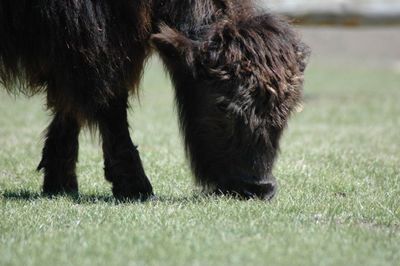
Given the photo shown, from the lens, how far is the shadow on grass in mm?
5789

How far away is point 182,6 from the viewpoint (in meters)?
5.73

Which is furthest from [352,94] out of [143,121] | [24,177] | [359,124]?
[24,177]

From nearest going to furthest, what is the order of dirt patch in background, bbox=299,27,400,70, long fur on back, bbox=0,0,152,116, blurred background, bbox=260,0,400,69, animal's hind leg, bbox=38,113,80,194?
long fur on back, bbox=0,0,152,116 < animal's hind leg, bbox=38,113,80,194 < blurred background, bbox=260,0,400,69 < dirt patch in background, bbox=299,27,400,70

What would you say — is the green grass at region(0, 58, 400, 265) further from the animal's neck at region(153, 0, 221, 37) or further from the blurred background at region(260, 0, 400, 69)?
the blurred background at region(260, 0, 400, 69)

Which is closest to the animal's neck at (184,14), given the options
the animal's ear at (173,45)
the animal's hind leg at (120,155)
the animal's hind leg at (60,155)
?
the animal's ear at (173,45)

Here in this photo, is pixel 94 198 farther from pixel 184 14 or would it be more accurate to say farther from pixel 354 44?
pixel 354 44

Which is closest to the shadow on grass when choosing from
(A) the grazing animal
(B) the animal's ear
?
(A) the grazing animal

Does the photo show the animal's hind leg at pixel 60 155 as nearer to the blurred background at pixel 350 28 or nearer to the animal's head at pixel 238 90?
the animal's head at pixel 238 90

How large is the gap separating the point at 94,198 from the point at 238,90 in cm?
146

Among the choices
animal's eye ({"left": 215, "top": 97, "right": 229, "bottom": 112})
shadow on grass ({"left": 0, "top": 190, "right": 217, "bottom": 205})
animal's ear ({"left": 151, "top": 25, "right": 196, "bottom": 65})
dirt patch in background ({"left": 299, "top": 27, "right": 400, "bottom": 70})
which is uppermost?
animal's ear ({"left": 151, "top": 25, "right": 196, "bottom": 65})

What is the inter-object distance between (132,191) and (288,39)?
1636mm

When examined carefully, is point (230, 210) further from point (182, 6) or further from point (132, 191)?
point (182, 6)

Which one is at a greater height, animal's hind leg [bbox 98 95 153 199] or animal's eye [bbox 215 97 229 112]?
animal's eye [bbox 215 97 229 112]

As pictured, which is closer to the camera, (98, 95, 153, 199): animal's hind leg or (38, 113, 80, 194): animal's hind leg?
(98, 95, 153, 199): animal's hind leg
